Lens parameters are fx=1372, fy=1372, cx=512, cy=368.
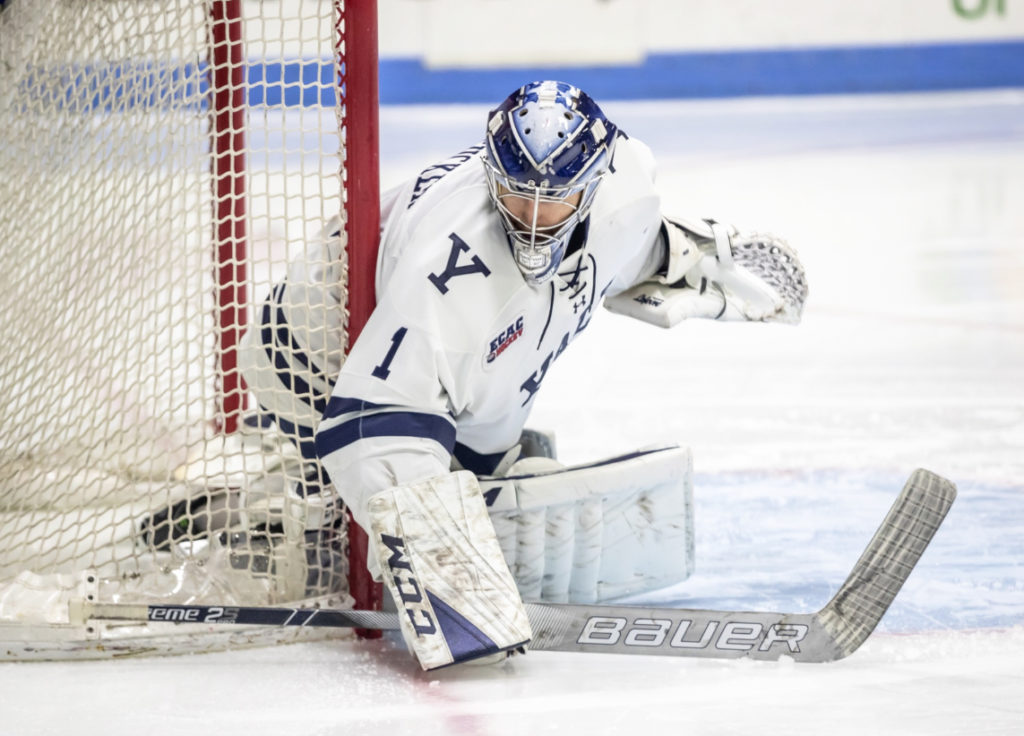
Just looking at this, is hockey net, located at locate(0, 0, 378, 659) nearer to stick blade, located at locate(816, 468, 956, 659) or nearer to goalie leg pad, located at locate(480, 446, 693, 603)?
goalie leg pad, located at locate(480, 446, 693, 603)

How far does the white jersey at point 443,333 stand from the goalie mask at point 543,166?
70mm

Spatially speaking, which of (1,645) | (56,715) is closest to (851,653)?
(56,715)

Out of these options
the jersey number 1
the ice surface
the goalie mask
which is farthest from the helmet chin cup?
the ice surface

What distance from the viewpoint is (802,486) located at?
11.2 feet

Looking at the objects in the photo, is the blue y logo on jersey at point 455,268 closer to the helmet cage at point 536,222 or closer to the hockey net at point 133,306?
the helmet cage at point 536,222

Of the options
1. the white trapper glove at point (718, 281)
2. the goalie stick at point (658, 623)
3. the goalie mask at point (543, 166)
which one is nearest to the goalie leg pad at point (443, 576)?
the goalie stick at point (658, 623)

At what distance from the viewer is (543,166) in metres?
2.22

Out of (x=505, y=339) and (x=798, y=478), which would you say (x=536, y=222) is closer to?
(x=505, y=339)

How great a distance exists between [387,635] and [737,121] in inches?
254

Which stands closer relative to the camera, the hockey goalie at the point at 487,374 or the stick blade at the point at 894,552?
the hockey goalie at the point at 487,374

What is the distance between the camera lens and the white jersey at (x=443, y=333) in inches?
88.9

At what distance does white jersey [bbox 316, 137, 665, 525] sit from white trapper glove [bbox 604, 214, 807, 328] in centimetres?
34

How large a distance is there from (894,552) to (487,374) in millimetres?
823

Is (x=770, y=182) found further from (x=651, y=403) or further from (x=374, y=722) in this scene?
(x=374, y=722)
